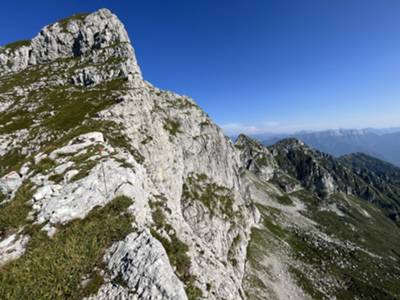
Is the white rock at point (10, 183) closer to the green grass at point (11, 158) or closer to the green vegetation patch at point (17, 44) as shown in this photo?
the green grass at point (11, 158)

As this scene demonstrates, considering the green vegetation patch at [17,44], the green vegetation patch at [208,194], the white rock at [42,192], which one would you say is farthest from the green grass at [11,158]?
the green vegetation patch at [17,44]

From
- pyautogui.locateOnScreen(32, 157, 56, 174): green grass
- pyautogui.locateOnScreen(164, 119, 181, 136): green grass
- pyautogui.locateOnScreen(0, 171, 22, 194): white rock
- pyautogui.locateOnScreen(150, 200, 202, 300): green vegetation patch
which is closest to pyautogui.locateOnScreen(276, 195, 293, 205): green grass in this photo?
pyautogui.locateOnScreen(164, 119, 181, 136): green grass

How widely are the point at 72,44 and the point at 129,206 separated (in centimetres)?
12456

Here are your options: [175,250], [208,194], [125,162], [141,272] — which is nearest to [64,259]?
[141,272]

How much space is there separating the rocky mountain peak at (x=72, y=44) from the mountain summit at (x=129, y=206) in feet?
2.12

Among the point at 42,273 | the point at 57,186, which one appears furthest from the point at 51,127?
the point at 42,273

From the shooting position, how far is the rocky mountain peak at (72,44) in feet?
329

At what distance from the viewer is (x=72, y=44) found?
111m

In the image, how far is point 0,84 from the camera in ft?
259

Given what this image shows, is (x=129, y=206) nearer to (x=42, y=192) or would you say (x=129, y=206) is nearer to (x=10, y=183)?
(x=42, y=192)

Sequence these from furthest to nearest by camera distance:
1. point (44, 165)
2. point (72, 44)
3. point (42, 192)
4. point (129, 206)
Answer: point (72, 44)
point (44, 165)
point (42, 192)
point (129, 206)

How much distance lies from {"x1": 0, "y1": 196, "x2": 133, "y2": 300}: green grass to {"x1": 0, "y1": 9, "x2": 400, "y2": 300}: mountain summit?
7 cm

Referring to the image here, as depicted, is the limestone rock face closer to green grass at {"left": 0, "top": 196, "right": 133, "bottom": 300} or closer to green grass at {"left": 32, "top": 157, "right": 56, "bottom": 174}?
green grass at {"left": 32, "top": 157, "right": 56, "bottom": 174}

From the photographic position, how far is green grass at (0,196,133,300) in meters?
11.2
